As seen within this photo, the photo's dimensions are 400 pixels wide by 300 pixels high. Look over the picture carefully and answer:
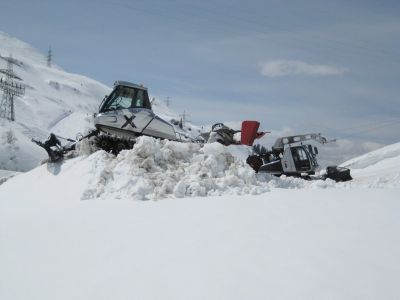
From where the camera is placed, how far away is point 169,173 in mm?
7453

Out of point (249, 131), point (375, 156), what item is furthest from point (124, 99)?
point (375, 156)

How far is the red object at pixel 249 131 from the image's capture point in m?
12.4

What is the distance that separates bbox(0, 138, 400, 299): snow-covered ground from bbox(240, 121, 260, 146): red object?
4.64 meters

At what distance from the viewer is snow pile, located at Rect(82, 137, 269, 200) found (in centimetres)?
681

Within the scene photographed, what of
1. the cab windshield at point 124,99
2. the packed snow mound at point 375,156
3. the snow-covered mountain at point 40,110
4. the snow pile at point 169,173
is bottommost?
the snow pile at point 169,173

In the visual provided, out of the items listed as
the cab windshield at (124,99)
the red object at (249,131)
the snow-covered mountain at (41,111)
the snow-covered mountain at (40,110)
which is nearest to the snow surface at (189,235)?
the cab windshield at (124,99)

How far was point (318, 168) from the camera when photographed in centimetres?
1648

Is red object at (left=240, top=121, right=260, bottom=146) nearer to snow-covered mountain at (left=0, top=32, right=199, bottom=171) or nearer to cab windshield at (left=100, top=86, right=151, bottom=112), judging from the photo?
cab windshield at (left=100, top=86, right=151, bottom=112)

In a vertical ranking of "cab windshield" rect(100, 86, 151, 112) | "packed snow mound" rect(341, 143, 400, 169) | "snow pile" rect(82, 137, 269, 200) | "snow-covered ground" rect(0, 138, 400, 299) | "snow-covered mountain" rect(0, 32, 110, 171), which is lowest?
"snow-covered ground" rect(0, 138, 400, 299)

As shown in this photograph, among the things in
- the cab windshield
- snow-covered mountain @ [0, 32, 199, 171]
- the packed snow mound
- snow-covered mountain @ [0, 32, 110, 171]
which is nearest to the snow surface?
the cab windshield

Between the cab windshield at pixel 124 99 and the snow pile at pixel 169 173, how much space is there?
12.0ft

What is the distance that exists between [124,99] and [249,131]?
413cm

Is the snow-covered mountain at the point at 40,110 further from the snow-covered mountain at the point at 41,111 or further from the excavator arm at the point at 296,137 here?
the excavator arm at the point at 296,137

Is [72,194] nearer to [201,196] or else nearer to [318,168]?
[201,196]
